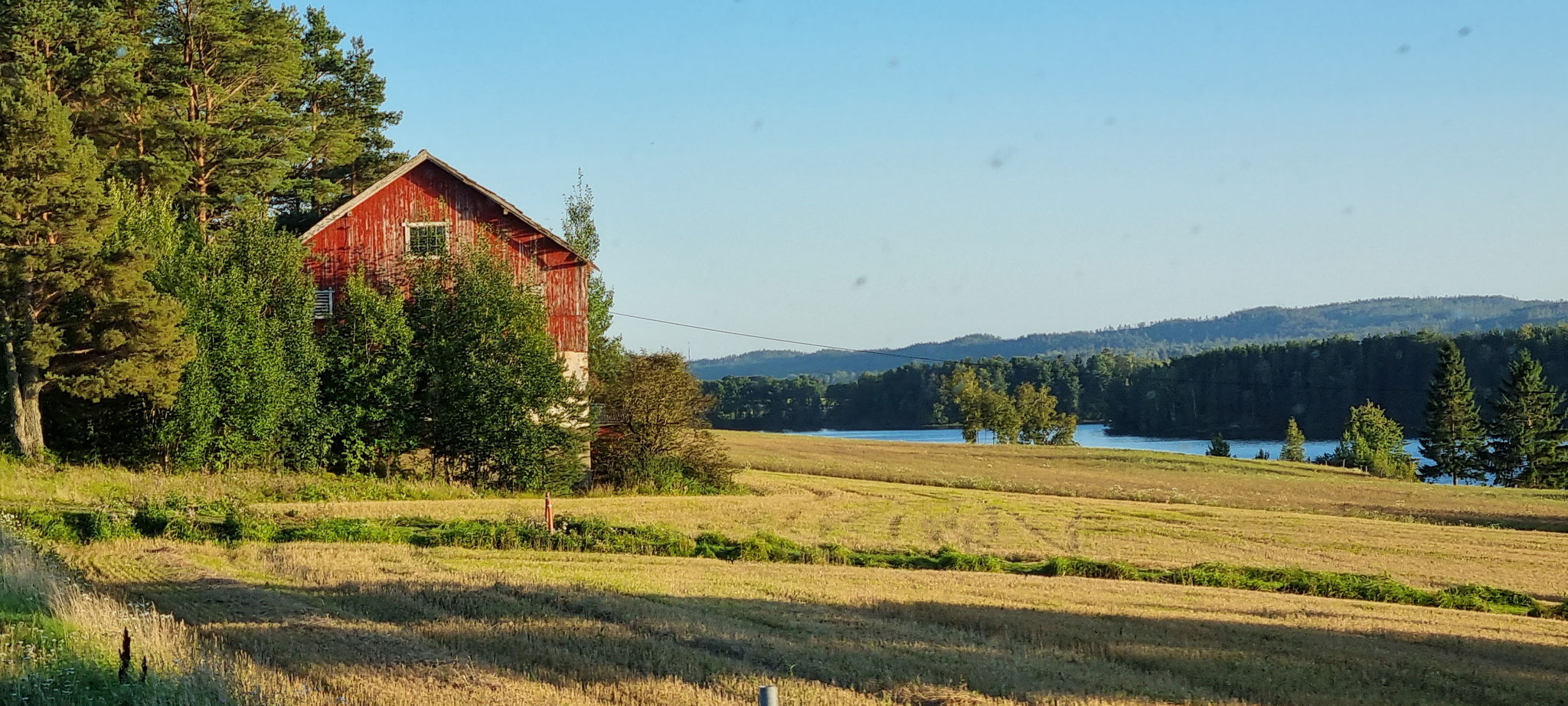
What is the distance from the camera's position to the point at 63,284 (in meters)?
33.2

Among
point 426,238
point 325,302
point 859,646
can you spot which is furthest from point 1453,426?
point 859,646

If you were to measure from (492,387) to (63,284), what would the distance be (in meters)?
11.7

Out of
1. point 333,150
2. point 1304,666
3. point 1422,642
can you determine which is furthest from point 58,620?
point 333,150

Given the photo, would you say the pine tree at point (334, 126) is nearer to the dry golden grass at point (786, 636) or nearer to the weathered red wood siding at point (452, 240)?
the weathered red wood siding at point (452, 240)

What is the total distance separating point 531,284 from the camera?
141 ft

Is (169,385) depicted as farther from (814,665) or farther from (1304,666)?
(1304,666)

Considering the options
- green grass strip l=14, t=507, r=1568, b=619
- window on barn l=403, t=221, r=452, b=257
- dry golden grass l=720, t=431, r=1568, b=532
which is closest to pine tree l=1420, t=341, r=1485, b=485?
dry golden grass l=720, t=431, r=1568, b=532

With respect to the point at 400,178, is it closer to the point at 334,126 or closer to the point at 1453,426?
the point at 334,126

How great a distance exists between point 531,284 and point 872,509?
45.8 feet

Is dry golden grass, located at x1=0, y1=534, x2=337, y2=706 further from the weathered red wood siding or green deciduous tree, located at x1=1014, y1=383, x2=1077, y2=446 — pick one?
green deciduous tree, located at x1=1014, y1=383, x2=1077, y2=446

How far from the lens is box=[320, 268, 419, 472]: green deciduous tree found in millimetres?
37938

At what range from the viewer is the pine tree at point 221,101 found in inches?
1684

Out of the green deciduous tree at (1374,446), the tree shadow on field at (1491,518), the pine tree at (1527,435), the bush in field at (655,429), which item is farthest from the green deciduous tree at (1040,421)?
the bush in field at (655,429)

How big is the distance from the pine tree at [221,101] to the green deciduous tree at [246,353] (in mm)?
6285
